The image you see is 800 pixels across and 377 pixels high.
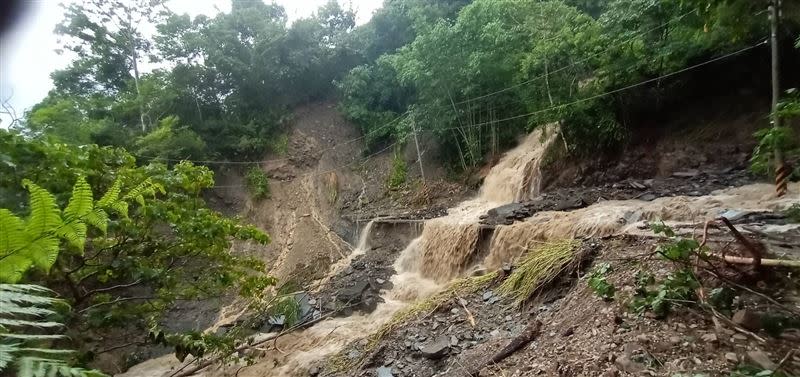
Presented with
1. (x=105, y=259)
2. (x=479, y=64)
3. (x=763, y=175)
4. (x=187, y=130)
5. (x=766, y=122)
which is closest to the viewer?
(x=105, y=259)

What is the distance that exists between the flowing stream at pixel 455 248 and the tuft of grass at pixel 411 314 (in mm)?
516

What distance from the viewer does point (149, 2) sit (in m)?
15.0

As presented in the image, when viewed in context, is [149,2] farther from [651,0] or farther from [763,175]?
[763,175]

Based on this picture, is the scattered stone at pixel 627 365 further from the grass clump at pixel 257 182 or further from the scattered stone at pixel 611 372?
the grass clump at pixel 257 182

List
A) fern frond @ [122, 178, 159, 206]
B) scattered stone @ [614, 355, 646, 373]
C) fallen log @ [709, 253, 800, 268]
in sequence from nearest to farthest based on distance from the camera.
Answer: scattered stone @ [614, 355, 646, 373]
fallen log @ [709, 253, 800, 268]
fern frond @ [122, 178, 159, 206]

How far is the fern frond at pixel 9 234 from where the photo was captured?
138cm

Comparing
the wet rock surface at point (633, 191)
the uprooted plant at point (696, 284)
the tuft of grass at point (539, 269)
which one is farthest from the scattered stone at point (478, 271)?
the uprooted plant at point (696, 284)

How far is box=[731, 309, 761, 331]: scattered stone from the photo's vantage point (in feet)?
8.30

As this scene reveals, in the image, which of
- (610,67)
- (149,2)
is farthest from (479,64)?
(149,2)

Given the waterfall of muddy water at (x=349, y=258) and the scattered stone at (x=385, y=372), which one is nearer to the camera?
the scattered stone at (x=385, y=372)

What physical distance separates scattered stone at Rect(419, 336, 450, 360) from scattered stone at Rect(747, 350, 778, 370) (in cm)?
281

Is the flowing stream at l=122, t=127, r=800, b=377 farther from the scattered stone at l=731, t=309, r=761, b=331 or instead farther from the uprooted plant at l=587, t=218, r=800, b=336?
the scattered stone at l=731, t=309, r=761, b=331

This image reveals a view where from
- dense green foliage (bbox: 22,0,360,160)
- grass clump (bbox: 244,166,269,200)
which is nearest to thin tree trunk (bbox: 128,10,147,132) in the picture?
dense green foliage (bbox: 22,0,360,160)

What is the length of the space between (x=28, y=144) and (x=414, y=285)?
6.34 metres
